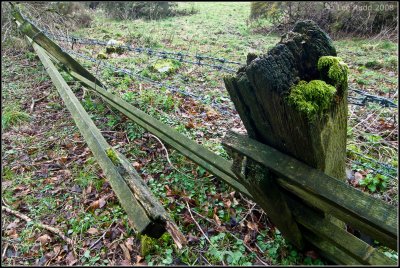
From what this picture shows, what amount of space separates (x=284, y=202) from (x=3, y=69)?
26.3 ft

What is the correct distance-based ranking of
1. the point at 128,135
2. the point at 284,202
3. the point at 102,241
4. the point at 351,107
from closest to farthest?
1. the point at 284,202
2. the point at 102,241
3. the point at 128,135
4. the point at 351,107

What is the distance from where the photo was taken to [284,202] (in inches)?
87.8

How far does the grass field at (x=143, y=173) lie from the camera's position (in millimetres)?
2877

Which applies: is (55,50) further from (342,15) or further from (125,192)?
(342,15)

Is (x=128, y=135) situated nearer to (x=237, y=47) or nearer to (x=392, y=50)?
(x=237, y=47)

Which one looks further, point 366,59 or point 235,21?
point 235,21

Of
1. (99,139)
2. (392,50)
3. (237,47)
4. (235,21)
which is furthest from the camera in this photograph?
(235,21)

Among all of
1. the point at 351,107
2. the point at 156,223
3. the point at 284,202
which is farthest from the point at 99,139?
the point at 351,107

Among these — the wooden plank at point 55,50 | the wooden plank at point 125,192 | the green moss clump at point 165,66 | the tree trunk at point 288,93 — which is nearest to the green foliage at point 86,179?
the wooden plank at point 125,192

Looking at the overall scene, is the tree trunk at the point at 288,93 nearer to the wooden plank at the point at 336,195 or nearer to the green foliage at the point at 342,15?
the wooden plank at the point at 336,195

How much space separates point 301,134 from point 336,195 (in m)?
0.38

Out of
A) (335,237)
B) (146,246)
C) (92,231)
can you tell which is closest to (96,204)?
(92,231)

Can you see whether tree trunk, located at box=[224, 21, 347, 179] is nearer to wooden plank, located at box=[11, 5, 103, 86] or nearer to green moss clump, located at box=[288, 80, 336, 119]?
green moss clump, located at box=[288, 80, 336, 119]

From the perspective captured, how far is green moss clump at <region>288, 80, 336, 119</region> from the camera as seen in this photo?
5.52 ft
